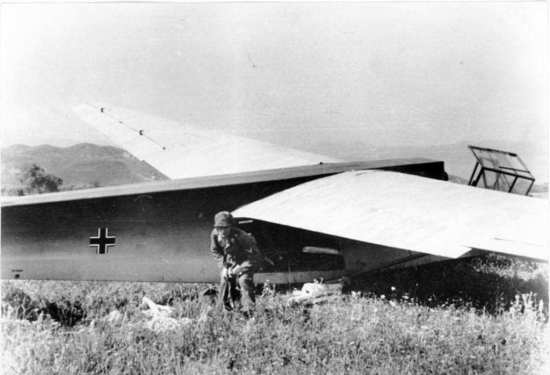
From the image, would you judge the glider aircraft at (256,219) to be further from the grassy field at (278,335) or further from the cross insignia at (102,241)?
the grassy field at (278,335)

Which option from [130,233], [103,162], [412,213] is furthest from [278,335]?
[103,162]

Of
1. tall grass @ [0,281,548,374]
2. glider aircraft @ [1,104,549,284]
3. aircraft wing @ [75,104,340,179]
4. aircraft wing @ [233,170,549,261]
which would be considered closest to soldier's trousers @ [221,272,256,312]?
tall grass @ [0,281,548,374]

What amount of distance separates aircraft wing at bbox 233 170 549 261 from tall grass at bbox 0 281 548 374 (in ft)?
3.21

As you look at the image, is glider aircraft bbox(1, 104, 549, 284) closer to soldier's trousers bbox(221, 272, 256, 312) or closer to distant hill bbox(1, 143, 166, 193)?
soldier's trousers bbox(221, 272, 256, 312)

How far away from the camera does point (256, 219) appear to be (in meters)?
6.09

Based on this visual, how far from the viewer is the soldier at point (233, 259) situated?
18.5 feet

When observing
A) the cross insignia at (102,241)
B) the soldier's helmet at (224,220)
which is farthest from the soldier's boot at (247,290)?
the cross insignia at (102,241)

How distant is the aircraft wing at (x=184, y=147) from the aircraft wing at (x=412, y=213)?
279 centimetres

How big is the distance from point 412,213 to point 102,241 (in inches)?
146

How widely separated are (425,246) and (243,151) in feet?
19.4

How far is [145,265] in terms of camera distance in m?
6.18

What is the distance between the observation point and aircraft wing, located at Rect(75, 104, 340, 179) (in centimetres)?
905

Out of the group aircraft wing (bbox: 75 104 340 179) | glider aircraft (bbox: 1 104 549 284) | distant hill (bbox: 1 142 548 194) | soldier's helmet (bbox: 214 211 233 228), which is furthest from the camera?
distant hill (bbox: 1 142 548 194)

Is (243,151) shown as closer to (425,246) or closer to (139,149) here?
(139,149)
